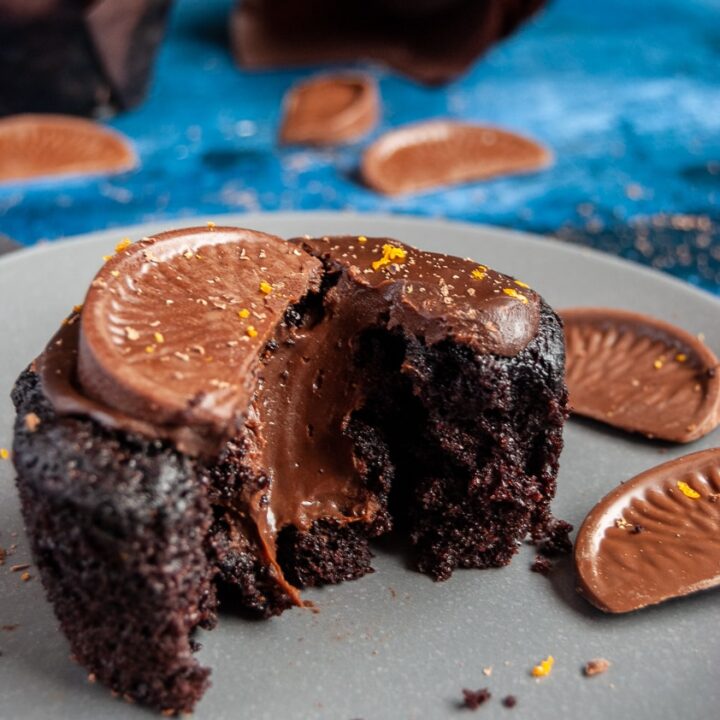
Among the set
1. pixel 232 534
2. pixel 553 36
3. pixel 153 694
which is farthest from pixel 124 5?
→ pixel 153 694

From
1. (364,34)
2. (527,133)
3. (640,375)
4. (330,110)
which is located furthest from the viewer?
(364,34)

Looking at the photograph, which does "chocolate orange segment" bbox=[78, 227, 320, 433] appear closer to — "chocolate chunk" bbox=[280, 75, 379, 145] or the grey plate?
the grey plate

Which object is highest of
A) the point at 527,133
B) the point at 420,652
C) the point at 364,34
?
the point at 420,652

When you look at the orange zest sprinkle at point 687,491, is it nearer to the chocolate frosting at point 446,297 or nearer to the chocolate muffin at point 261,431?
the chocolate muffin at point 261,431

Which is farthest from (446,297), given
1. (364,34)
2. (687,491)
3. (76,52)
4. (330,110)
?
(364,34)

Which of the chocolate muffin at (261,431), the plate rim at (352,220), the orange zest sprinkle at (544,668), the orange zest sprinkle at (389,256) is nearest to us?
the chocolate muffin at (261,431)

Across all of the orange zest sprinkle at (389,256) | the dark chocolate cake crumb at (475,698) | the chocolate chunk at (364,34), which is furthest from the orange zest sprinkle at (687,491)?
the chocolate chunk at (364,34)

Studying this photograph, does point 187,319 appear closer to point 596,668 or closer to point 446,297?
point 446,297
